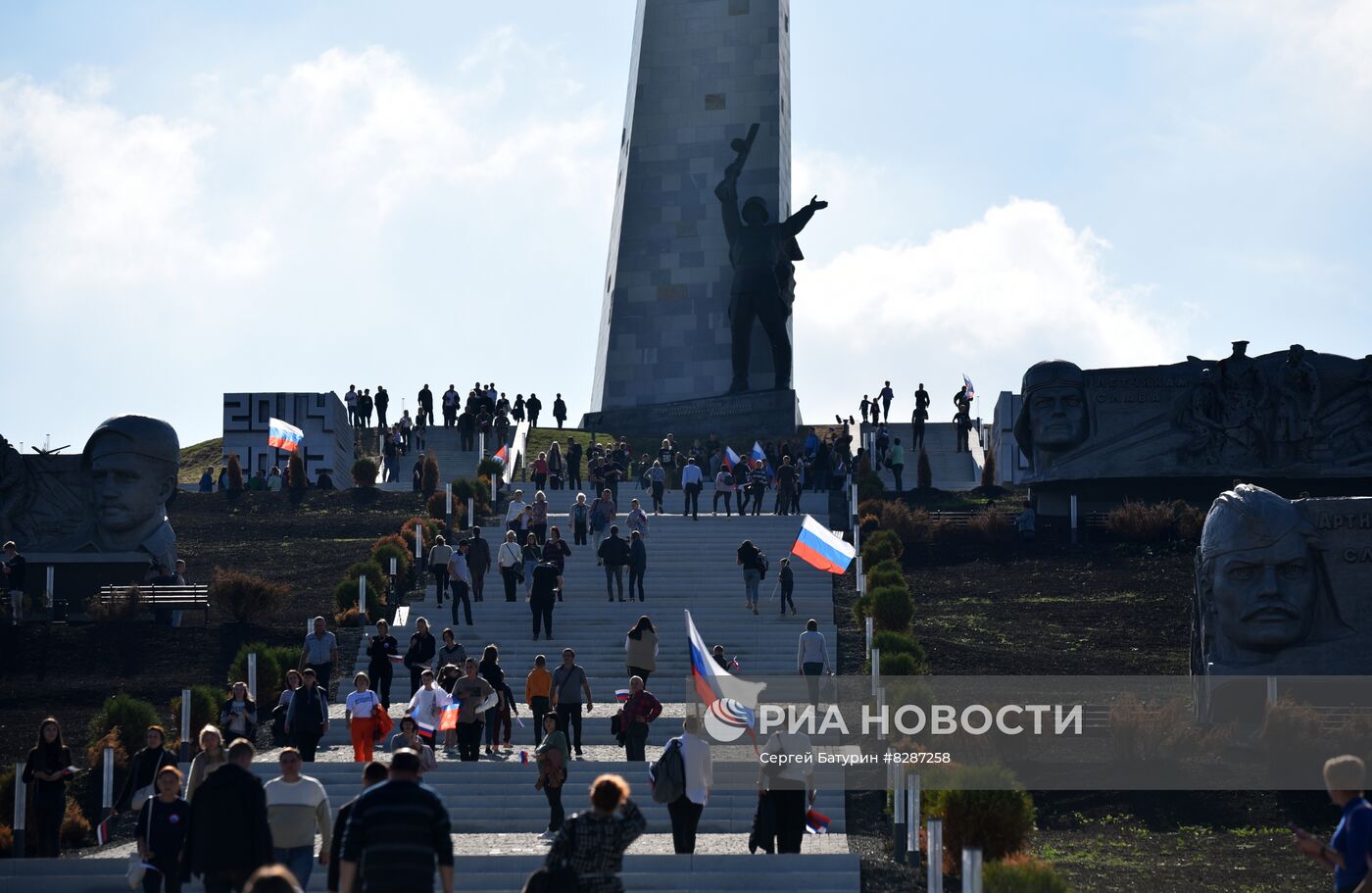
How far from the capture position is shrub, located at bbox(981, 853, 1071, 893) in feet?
39.0

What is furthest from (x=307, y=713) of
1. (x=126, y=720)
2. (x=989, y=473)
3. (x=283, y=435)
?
(x=283, y=435)

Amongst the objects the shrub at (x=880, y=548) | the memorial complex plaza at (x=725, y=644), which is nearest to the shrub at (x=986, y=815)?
the memorial complex plaza at (x=725, y=644)

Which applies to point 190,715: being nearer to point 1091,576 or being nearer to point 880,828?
point 880,828

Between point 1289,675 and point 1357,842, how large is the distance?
1075 cm

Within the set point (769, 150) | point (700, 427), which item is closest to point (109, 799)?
point (700, 427)

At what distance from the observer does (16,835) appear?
52.0 feet

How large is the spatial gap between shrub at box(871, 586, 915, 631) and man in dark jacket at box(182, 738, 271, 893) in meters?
15.2

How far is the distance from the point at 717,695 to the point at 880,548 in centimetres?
1531

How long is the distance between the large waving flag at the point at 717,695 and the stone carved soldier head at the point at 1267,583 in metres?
4.98

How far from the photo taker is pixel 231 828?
34.2 feet

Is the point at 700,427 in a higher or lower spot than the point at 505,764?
higher

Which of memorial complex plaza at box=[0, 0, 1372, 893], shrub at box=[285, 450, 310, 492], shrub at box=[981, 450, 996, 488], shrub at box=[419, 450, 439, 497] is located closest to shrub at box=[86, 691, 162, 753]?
memorial complex plaza at box=[0, 0, 1372, 893]

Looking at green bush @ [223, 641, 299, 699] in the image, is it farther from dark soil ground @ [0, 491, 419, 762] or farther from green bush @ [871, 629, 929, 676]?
green bush @ [871, 629, 929, 676]

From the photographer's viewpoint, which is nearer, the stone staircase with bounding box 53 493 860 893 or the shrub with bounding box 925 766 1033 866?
the stone staircase with bounding box 53 493 860 893
